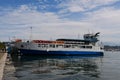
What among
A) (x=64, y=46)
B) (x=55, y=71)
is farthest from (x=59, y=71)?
(x=64, y=46)

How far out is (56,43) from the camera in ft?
370

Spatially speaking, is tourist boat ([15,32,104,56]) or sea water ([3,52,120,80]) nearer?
sea water ([3,52,120,80])

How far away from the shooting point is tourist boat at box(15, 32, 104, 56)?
106 metres

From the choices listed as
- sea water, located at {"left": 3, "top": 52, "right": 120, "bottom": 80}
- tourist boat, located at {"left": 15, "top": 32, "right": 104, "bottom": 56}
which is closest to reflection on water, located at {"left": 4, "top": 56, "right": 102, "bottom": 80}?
sea water, located at {"left": 3, "top": 52, "right": 120, "bottom": 80}

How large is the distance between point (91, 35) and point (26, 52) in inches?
1454

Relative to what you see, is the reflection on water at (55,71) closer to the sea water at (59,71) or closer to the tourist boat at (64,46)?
Result: the sea water at (59,71)

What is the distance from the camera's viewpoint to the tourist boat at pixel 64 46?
106 m

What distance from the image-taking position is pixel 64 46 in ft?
379

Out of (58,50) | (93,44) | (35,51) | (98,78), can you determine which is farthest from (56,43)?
(98,78)

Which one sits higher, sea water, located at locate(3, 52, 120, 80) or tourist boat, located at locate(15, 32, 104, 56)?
tourist boat, located at locate(15, 32, 104, 56)

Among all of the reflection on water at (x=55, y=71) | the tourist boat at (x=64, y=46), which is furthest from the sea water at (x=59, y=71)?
the tourist boat at (x=64, y=46)

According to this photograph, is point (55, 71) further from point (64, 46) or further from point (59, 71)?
point (64, 46)

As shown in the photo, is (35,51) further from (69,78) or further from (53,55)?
(69,78)

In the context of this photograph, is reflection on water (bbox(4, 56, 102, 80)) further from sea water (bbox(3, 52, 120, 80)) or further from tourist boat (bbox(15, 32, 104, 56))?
tourist boat (bbox(15, 32, 104, 56))
